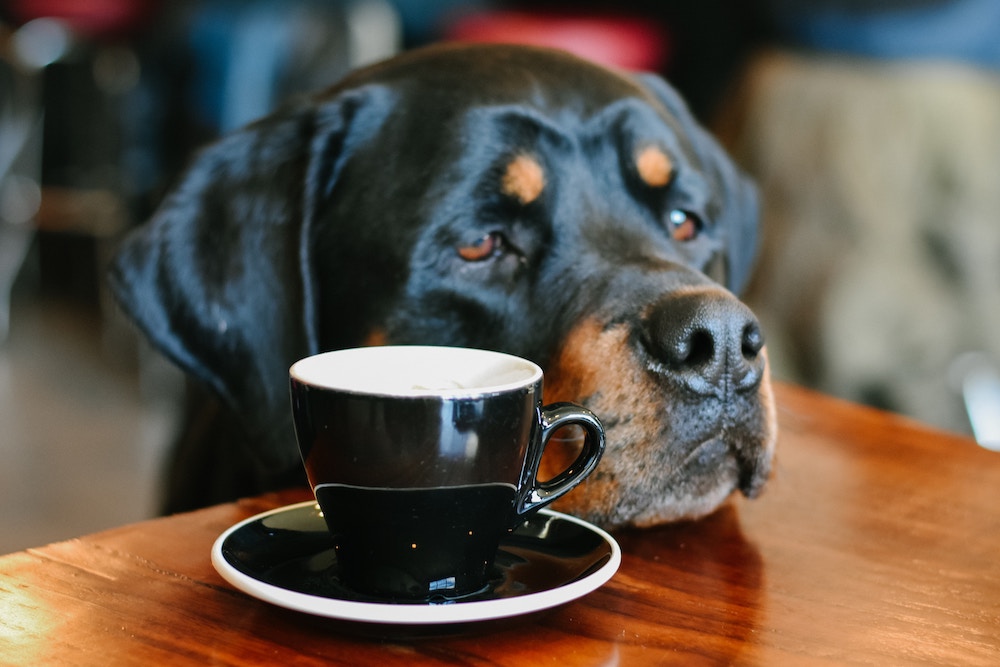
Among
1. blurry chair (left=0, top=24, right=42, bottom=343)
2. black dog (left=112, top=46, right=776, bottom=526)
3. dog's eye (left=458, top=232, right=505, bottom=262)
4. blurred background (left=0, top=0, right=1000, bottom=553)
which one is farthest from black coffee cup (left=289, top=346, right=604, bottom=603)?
blurry chair (left=0, top=24, right=42, bottom=343)

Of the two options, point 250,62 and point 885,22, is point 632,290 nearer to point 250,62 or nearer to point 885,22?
point 885,22

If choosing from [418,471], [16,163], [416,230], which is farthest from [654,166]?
[16,163]

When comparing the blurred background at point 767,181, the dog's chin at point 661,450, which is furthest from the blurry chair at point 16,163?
the dog's chin at point 661,450

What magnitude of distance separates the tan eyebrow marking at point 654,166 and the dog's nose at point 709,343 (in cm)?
40

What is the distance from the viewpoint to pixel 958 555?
99 cm

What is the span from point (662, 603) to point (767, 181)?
8.03ft

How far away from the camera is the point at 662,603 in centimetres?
83

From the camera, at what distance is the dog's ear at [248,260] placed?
1342 mm

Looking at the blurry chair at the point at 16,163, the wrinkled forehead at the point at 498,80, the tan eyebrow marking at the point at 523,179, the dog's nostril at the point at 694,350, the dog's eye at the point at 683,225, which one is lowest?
the blurry chair at the point at 16,163

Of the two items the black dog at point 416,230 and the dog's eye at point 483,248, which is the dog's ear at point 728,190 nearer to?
the black dog at point 416,230

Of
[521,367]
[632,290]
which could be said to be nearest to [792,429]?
[632,290]

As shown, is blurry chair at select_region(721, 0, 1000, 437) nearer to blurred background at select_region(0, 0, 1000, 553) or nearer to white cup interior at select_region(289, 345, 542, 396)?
blurred background at select_region(0, 0, 1000, 553)

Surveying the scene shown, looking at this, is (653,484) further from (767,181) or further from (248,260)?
(767,181)

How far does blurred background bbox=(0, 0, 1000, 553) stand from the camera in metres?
2.84
